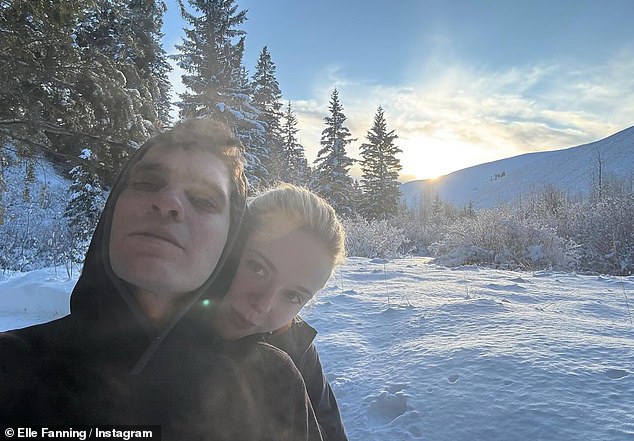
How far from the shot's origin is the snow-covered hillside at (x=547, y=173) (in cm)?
8238

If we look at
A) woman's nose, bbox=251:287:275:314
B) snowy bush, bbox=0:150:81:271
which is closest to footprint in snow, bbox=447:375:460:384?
woman's nose, bbox=251:287:275:314

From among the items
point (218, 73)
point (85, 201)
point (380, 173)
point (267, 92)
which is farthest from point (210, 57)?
point (380, 173)

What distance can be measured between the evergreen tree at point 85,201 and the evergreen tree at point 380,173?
22483 millimetres

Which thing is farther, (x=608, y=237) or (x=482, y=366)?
(x=608, y=237)

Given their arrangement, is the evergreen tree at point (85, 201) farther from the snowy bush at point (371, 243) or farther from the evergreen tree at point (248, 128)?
the snowy bush at point (371, 243)

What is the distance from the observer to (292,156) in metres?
34.2

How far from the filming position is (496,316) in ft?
13.5

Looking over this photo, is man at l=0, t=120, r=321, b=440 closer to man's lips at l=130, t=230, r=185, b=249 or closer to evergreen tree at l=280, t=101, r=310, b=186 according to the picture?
man's lips at l=130, t=230, r=185, b=249

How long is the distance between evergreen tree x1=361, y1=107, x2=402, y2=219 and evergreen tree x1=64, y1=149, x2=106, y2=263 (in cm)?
2248

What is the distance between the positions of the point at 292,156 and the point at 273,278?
33.0m

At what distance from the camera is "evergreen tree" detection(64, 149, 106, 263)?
5309mm

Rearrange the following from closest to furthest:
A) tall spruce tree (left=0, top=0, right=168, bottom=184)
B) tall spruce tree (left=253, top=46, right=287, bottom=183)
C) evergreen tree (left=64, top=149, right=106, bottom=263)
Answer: tall spruce tree (left=0, top=0, right=168, bottom=184), evergreen tree (left=64, top=149, right=106, bottom=263), tall spruce tree (left=253, top=46, right=287, bottom=183)
